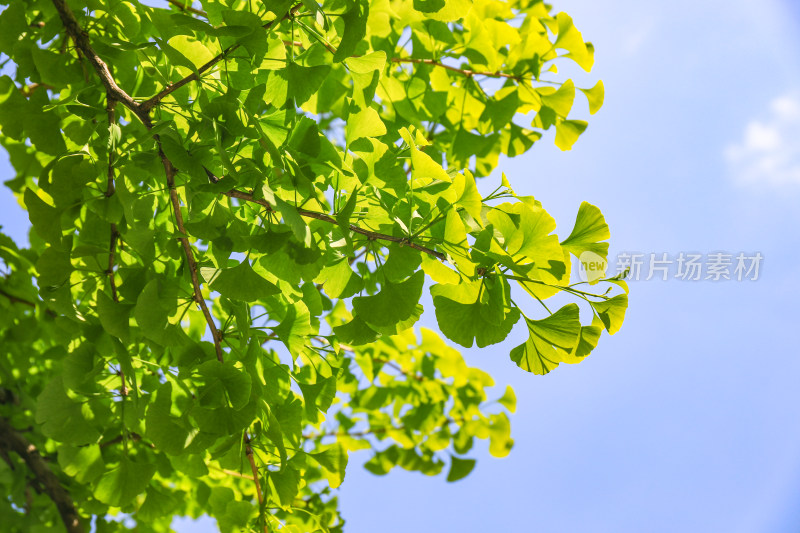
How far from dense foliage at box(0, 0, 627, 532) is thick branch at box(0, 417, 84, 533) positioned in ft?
1.17

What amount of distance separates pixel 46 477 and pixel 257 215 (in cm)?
96

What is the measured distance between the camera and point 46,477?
4.12 ft

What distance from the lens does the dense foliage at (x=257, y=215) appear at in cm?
54

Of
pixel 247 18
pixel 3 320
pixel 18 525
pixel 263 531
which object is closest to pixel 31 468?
pixel 18 525

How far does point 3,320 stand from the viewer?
1.13m

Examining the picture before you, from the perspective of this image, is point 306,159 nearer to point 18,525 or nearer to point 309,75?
point 309,75

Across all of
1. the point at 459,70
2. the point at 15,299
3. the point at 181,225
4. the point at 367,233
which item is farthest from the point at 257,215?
the point at 15,299

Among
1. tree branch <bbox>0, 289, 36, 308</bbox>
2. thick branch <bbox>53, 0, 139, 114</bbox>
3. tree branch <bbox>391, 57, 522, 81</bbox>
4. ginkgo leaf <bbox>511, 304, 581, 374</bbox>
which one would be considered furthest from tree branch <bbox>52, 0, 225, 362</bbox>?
tree branch <bbox>0, 289, 36, 308</bbox>

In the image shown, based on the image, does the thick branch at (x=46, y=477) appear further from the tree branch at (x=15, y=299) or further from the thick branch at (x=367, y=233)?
the thick branch at (x=367, y=233)

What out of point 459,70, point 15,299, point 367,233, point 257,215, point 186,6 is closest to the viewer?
point 367,233

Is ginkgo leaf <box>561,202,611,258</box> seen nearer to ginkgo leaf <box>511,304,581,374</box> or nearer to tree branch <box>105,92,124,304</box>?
ginkgo leaf <box>511,304,581,374</box>

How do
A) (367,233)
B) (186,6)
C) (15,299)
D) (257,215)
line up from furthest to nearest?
(15,299), (186,6), (257,215), (367,233)

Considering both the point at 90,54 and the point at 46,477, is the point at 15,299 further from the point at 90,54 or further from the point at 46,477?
the point at 90,54

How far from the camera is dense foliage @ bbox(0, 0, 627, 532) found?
1.77ft
